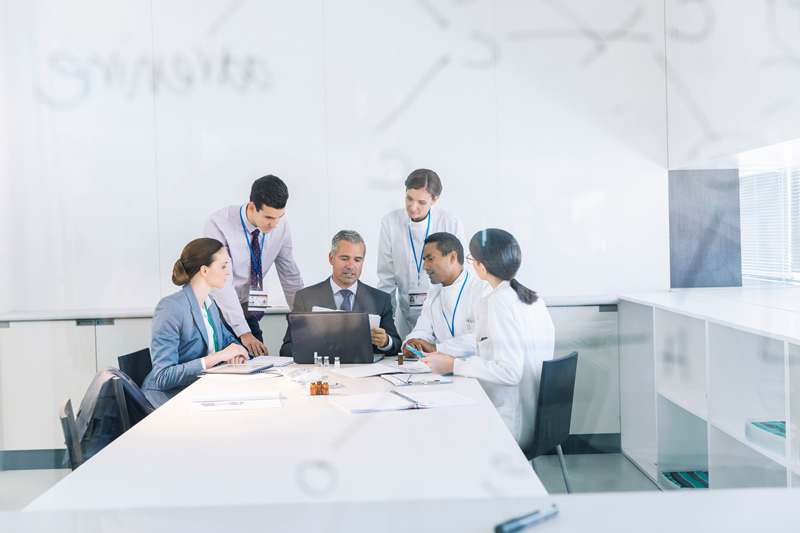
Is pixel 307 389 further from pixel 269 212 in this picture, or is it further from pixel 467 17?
pixel 467 17

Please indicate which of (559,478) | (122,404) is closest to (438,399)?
(559,478)

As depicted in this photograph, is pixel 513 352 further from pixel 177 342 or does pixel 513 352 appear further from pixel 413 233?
pixel 177 342

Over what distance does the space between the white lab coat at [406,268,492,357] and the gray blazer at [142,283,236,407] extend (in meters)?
0.44

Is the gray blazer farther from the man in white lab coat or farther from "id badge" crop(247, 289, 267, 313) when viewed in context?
the man in white lab coat

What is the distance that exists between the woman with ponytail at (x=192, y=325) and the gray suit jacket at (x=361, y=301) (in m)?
0.17

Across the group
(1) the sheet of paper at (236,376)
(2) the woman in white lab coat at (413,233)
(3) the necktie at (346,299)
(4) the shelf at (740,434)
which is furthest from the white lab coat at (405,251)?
(1) the sheet of paper at (236,376)

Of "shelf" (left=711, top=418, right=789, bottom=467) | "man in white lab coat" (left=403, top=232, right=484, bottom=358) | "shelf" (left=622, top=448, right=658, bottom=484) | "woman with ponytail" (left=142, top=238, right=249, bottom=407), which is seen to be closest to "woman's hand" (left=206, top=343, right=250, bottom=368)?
"woman with ponytail" (left=142, top=238, right=249, bottom=407)

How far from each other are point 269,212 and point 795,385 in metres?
1.02

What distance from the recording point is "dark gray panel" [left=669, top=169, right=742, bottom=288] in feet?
3.33

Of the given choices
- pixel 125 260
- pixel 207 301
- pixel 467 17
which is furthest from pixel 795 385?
pixel 125 260

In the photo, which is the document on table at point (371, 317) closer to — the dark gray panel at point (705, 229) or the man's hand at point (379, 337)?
the man's hand at point (379, 337)

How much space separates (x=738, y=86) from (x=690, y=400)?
57cm

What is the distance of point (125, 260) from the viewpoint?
1043 mm

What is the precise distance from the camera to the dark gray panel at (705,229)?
1.01 metres
